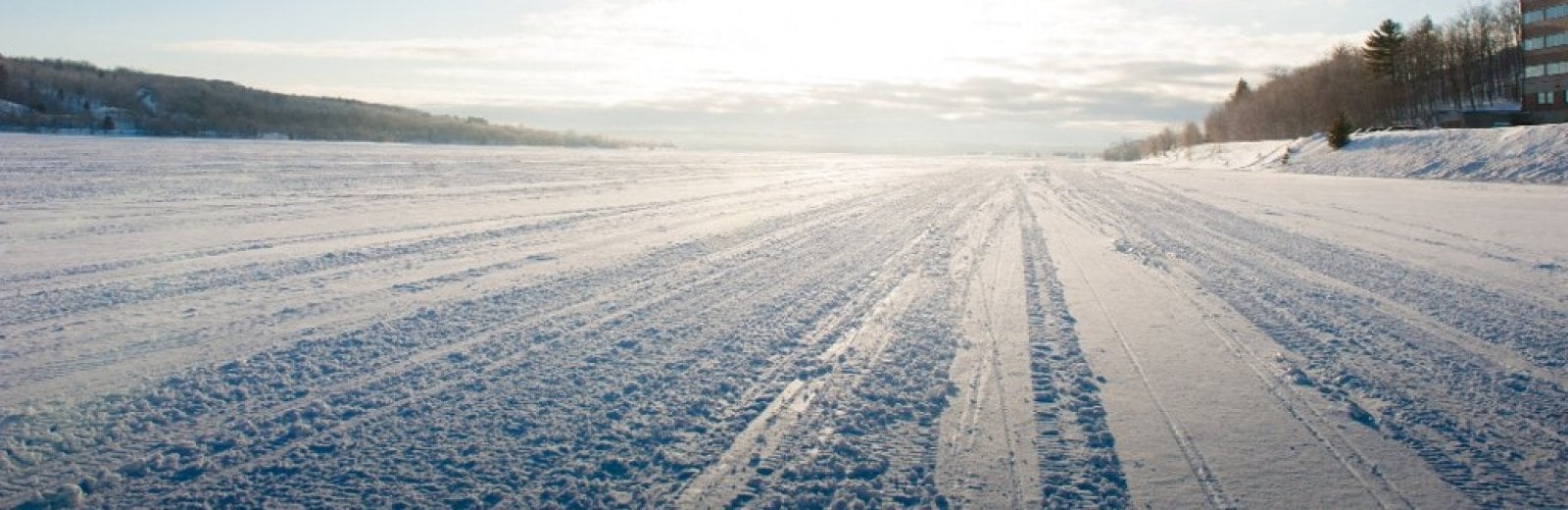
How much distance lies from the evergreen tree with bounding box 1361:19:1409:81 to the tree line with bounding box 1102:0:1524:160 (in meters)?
0.07

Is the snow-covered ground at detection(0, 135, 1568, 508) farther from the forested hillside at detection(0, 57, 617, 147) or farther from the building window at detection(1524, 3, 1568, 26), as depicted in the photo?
the forested hillside at detection(0, 57, 617, 147)

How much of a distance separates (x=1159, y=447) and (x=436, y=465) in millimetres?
2967

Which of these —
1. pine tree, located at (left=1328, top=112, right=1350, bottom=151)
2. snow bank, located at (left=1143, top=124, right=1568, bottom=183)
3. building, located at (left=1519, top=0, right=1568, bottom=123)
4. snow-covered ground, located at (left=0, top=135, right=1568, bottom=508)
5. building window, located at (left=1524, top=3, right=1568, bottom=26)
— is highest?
building window, located at (left=1524, top=3, right=1568, bottom=26)

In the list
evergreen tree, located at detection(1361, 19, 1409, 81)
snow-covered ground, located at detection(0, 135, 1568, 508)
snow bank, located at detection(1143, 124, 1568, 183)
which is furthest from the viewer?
evergreen tree, located at detection(1361, 19, 1409, 81)

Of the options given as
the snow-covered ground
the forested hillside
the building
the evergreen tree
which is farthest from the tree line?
the forested hillside

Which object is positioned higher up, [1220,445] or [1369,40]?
[1369,40]

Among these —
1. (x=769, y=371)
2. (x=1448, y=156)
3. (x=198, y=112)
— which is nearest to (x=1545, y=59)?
(x=1448, y=156)

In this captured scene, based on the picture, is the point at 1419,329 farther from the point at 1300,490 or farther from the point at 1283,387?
the point at 1300,490

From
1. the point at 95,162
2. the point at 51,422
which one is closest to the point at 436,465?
the point at 51,422

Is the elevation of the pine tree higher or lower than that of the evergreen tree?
lower

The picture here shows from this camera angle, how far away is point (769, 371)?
4.63m

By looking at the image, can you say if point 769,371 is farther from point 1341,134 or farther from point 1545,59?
point 1545,59

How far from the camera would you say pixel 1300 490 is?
309 centimetres

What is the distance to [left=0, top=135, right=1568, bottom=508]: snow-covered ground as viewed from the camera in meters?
3.16
